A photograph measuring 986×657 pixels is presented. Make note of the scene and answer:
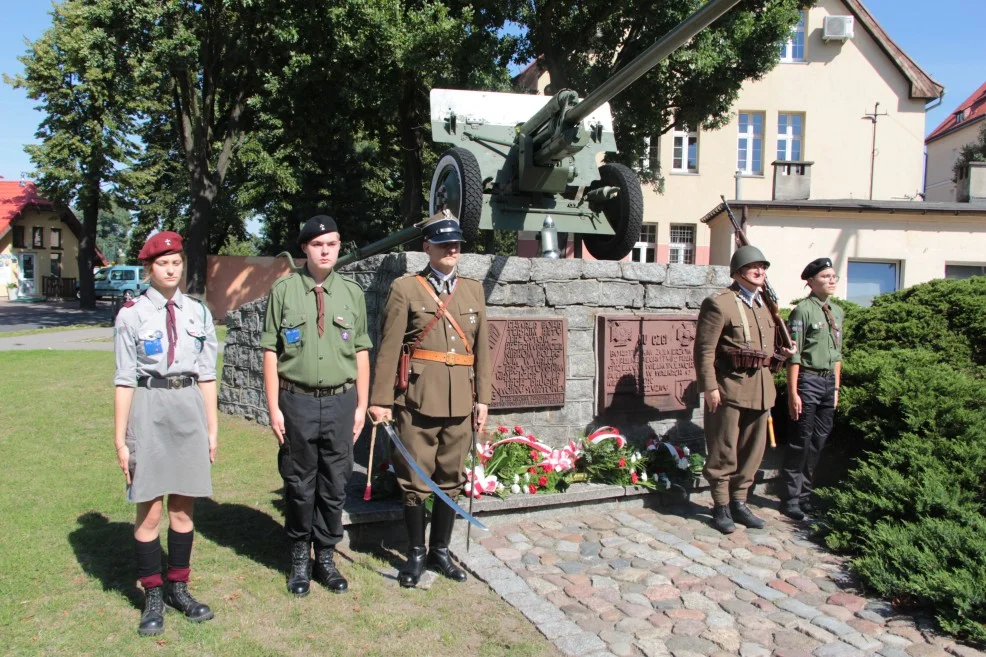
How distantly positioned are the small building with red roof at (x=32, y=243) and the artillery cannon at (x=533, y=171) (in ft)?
122

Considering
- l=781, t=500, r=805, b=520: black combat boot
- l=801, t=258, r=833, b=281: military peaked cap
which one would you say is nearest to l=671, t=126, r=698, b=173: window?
l=801, t=258, r=833, b=281: military peaked cap

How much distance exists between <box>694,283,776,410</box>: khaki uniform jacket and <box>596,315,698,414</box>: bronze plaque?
3.24 ft

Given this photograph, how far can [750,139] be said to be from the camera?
84.4 ft

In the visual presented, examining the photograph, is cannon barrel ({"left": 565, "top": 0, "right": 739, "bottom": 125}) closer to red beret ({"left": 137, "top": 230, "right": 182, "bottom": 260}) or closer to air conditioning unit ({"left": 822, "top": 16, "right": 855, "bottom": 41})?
red beret ({"left": 137, "top": 230, "right": 182, "bottom": 260})

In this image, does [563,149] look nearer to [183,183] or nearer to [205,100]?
[205,100]

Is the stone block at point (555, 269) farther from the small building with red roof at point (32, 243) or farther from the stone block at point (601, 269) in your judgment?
the small building with red roof at point (32, 243)

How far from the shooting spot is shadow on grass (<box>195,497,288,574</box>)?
176 inches

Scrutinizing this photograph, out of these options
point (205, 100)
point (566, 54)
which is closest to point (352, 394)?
point (566, 54)

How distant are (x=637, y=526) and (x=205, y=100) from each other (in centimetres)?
1859

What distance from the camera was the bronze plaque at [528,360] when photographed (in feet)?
18.8

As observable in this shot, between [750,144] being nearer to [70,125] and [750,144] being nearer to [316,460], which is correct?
[70,125]

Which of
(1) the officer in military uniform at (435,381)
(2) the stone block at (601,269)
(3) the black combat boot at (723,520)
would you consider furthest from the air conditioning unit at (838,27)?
(1) the officer in military uniform at (435,381)

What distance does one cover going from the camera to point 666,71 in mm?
15703

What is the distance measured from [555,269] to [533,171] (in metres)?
1.00
